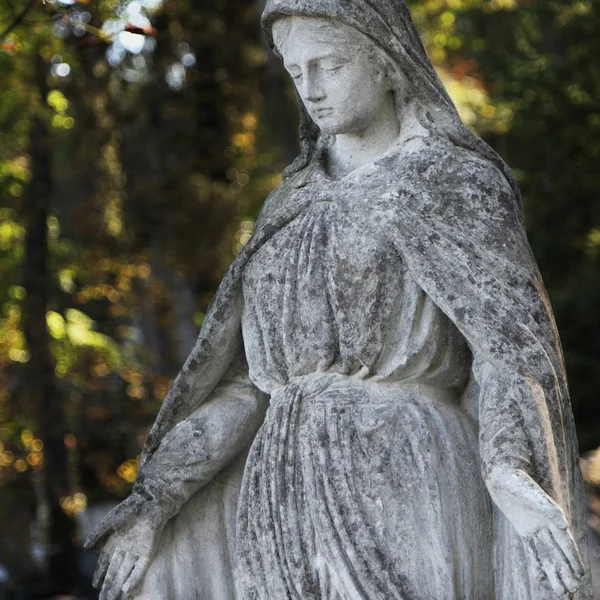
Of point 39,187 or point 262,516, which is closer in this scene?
point 262,516

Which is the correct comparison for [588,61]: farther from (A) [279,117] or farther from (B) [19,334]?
(B) [19,334]

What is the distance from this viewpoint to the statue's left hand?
6.14m

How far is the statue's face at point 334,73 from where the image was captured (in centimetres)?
696

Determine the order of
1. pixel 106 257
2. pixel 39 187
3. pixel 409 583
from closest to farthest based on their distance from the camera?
pixel 409 583, pixel 39 187, pixel 106 257

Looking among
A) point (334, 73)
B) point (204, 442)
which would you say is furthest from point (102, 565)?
point (334, 73)

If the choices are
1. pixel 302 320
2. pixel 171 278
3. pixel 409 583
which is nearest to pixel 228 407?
pixel 302 320

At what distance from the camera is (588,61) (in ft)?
72.5

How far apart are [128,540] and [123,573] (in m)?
0.13

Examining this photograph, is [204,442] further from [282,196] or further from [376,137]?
[376,137]

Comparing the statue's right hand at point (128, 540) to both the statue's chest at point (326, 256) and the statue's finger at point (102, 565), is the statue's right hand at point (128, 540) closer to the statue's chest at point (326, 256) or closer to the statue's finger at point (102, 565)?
the statue's finger at point (102, 565)

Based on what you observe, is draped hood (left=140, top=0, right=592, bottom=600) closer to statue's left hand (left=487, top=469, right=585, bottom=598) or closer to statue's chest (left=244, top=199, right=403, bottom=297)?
statue's chest (left=244, top=199, right=403, bottom=297)

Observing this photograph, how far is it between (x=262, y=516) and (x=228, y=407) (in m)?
0.59

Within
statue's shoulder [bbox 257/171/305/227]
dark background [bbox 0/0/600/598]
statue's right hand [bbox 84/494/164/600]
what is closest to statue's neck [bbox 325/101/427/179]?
statue's shoulder [bbox 257/171/305/227]

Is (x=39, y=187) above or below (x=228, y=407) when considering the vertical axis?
above
